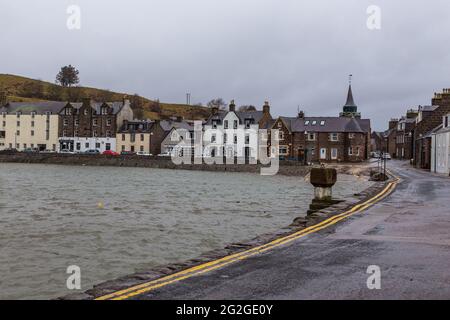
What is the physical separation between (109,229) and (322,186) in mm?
10102

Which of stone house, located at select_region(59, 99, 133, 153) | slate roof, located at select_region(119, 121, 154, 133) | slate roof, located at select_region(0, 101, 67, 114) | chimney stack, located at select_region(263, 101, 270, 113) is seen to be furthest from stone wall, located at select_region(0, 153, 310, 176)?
slate roof, located at select_region(0, 101, 67, 114)

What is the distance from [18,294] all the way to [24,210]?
63.4ft

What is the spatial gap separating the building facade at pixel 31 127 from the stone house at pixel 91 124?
2457 millimetres

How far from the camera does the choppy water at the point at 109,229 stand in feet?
52.7

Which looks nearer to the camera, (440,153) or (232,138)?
(440,153)

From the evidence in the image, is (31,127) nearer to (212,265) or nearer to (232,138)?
(232,138)

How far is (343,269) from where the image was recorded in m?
10.5

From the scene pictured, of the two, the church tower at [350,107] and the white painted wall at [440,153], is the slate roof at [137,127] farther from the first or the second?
the white painted wall at [440,153]

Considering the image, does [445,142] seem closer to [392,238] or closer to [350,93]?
[392,238]

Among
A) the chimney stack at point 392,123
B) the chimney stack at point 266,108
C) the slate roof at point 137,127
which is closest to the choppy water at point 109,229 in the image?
the chimney stack at point 266,108

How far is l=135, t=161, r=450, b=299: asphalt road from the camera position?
877 centimetres

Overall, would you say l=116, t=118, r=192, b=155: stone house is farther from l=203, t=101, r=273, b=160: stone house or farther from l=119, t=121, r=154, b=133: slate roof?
l=203, t=101, r=273, b=160: stone house

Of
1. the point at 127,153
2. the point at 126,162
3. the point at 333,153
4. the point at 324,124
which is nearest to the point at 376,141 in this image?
the point at 324,124

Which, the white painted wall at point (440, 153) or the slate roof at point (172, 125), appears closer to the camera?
the white painted wall at point (440, 153)
